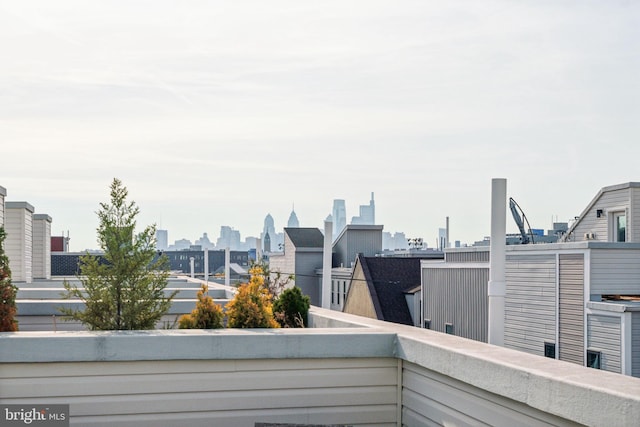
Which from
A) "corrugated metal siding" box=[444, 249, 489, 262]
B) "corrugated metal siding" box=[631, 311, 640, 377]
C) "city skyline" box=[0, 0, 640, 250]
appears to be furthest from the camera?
"corrugated metal siding" box=[444, 249, 489, 262]

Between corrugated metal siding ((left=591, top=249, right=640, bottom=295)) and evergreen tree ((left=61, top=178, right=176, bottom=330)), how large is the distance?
52.3ft

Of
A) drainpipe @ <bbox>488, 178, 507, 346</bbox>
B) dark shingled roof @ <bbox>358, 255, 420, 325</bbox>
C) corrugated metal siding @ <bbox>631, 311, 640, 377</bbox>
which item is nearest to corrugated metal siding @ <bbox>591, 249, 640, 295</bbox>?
corrugated metal siding @ <bbox>631, 311, 640, 377</bbox>

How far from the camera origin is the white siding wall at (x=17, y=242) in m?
23.3

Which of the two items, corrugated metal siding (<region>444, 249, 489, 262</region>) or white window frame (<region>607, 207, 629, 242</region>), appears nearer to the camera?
corrugated metal siding (<region>444, 249, 489, 262</region>)

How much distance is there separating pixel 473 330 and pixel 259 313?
1993 cm

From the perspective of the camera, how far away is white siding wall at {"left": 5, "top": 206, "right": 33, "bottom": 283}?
2328cm

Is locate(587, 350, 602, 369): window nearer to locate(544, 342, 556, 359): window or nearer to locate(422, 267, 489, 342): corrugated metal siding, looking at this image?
locate(544, 342, 556, 359): window

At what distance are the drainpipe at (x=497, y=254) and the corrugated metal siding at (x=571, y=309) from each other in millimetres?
15286

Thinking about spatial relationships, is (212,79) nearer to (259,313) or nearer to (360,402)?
(259,313)

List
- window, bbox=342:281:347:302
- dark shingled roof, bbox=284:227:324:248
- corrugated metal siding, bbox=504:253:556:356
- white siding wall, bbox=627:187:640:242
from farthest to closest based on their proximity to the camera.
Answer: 1. dark shingled roof, bbox=284:227:324:248
2. window, bbox=342:281:347:302
3. white siding wall, bbox=627:187:640:242
4. corrugated metal siding, bbox=504:253:556:356

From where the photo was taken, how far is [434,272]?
1190 inches

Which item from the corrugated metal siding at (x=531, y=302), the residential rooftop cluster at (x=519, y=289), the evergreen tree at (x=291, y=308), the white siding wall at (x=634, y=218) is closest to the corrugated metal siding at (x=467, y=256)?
the residential rooftop cluster at (x=519, y=289)

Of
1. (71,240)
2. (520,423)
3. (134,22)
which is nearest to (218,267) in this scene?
(71,240)

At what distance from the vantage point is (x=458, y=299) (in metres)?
28.2
